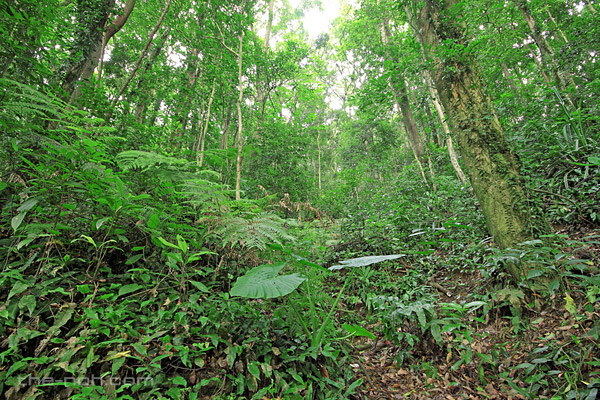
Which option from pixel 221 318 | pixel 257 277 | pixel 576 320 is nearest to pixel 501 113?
pixel 576 320

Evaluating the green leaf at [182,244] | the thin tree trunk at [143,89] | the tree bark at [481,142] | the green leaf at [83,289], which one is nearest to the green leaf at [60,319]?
the green leaf at [83,289]

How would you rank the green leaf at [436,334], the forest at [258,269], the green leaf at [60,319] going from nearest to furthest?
the green leaf at [60,319] < the forest at [258,269] < the green leaf at [436,334]

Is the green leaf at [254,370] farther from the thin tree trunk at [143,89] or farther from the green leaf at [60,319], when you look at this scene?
the thin tree trunk at [143,89]

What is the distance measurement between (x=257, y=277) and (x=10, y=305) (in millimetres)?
1458

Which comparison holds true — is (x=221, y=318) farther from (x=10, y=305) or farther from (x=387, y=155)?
(x=387, y=155)

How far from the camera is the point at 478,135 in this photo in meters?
2.97

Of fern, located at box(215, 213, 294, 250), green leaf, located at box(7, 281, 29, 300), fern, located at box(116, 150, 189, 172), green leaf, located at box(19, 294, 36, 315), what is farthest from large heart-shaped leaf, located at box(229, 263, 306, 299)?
fern, located at box(116, 150, 189, 172)

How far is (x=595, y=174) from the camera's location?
3.15 meters

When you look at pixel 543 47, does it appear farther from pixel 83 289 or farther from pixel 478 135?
Answer: pixel 83 289

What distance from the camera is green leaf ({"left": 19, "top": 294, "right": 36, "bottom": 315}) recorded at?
1.46 meters

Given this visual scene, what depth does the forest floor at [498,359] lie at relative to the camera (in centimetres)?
175

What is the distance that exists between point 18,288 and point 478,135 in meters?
4.37

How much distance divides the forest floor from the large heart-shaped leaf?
3.55 feet

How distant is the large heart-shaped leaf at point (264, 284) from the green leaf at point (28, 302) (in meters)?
1.17
